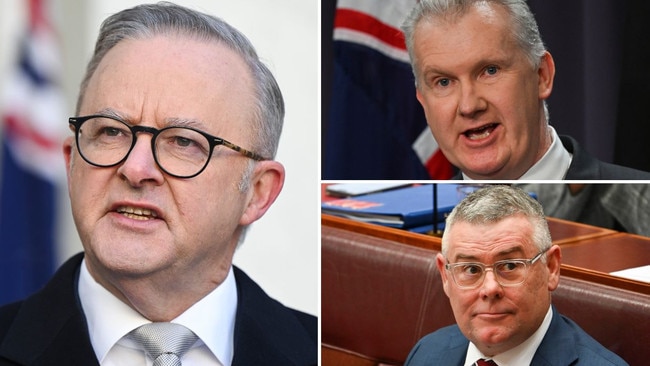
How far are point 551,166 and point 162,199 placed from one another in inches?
39.7

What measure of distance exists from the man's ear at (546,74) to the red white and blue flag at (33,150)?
1.39 m

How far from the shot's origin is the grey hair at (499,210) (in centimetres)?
245

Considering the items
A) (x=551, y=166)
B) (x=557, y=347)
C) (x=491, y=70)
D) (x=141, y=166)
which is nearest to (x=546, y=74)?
Result: (x=491, y=70)

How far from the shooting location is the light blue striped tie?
8.54ft

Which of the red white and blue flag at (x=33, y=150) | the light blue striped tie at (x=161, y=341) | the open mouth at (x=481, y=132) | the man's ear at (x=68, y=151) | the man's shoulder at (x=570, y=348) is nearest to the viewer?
the man's shoulder at (x=570, y=348)

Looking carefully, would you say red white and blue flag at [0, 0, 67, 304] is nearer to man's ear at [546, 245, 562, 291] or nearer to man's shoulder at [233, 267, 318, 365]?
man's shoulder at [233, 267, 318, 365]

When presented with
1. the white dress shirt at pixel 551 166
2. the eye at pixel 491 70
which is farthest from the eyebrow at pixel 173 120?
the white dress shirt at pixel 551 166

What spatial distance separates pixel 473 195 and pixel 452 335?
1.23 feet

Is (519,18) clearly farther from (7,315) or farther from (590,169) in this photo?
(7,315)

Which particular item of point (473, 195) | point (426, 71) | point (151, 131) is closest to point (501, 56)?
point (426, 71)

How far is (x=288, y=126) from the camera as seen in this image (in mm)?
2795

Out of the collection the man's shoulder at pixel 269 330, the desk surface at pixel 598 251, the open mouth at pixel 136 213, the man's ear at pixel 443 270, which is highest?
the open mouth at pixel 136 213

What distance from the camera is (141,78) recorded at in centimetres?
255

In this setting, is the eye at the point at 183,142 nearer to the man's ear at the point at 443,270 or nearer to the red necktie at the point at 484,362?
the man's ear at the point at 443,270
